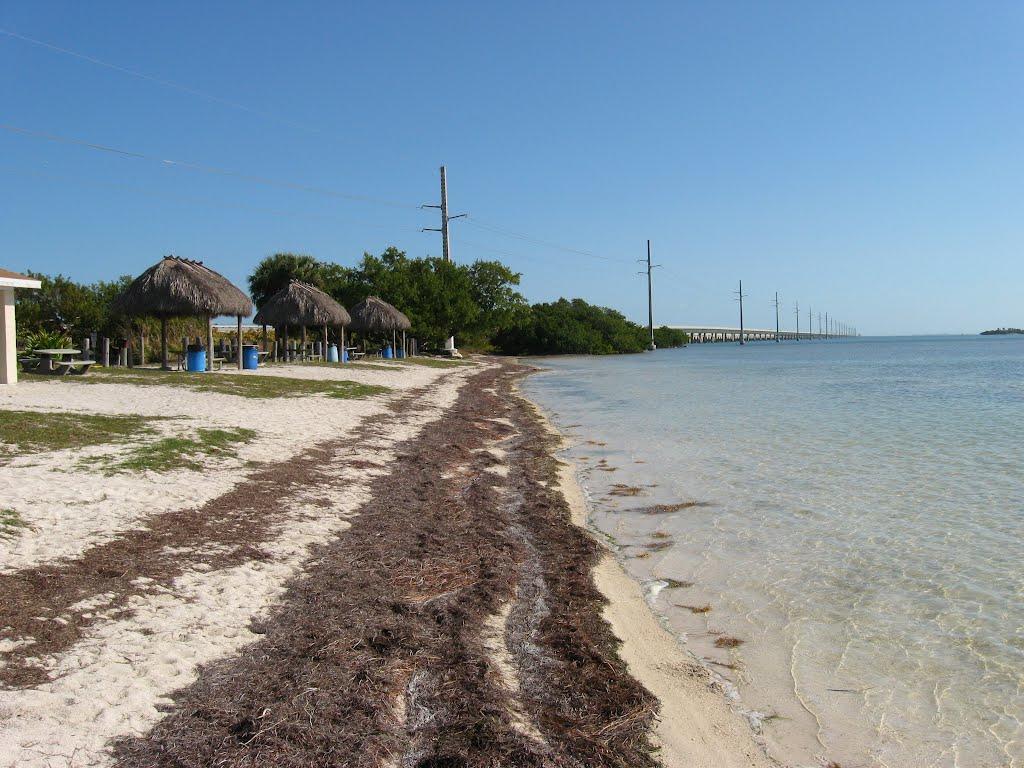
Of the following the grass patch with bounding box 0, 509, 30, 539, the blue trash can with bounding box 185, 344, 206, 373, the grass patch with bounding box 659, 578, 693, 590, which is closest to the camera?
the grass patch with bounding box 0, 509, 30, 539

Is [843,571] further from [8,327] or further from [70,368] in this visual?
[70,368]

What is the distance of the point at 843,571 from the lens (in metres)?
6.96

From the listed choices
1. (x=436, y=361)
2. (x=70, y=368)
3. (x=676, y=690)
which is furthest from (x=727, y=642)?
(x=436, y=361)

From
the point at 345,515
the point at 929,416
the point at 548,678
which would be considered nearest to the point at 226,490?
the point at 345,515

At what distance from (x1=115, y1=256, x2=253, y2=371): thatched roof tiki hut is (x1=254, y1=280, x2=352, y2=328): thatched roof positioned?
28.8 ft

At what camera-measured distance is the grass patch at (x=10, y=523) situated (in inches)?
220

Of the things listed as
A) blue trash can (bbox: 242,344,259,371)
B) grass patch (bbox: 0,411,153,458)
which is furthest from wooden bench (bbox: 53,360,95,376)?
grass patch (bbox: 0,411,153,458)

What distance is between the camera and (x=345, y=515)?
7742mm

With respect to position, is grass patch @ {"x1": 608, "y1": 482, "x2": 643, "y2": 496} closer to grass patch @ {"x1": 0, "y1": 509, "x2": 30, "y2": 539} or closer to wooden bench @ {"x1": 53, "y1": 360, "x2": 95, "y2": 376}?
grass patch @ {"x1": 0, "y1": 509, "x2": 30, "y2": 539}

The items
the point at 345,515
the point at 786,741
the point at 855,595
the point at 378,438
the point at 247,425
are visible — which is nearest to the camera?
the point at 786,741

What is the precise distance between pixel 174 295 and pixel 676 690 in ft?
69.3

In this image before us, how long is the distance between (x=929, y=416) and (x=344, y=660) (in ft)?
66.0

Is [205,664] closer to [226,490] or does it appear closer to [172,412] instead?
[226,490]

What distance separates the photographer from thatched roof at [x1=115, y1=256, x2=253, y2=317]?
2217 cm
